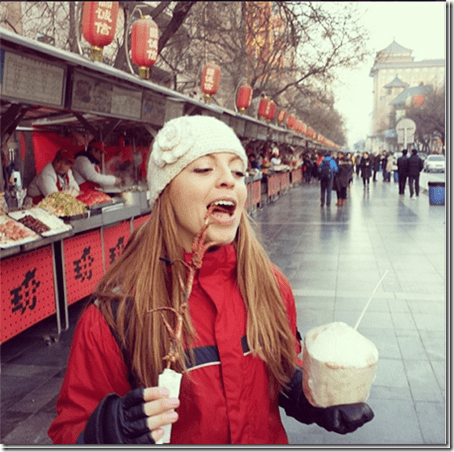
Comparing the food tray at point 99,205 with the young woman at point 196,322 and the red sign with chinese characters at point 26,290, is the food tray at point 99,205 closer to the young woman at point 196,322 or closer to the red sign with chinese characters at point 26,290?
the red sign with chinese characters at point 26,290

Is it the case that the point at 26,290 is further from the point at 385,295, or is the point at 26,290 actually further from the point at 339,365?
the point at 385,295

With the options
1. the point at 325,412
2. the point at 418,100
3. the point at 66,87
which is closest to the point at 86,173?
the point at 66,87

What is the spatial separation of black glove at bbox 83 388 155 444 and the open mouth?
1.98ft

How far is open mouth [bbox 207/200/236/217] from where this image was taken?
1.55 m

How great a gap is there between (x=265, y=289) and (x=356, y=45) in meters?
21.0

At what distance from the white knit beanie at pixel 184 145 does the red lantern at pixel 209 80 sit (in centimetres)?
1052

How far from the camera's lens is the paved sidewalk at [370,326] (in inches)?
139

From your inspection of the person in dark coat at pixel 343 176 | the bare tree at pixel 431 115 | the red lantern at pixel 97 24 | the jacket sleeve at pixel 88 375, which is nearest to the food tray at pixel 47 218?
the red lantern at pixel 97 24

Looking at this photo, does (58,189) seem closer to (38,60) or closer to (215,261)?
(38,60)

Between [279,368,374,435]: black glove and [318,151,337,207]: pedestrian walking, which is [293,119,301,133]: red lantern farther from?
[279,368,374,435]: black glove

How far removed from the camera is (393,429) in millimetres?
3455

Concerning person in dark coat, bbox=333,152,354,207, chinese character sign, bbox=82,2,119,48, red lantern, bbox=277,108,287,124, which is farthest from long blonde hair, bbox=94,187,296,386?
red lantern, bbox=277,108,287,124

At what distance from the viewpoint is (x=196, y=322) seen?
5.09ft

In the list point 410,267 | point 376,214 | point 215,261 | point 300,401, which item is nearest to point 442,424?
point 300,401
